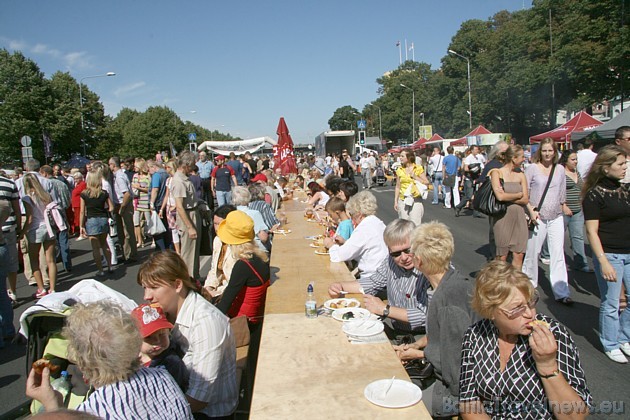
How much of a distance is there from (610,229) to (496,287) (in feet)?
7.85

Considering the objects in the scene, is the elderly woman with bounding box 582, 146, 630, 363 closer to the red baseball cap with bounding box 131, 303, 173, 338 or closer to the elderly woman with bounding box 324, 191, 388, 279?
the elderly woman with bounding box 324, 191, 388, 279

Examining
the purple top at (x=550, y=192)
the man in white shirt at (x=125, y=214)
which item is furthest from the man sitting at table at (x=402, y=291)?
the man in white shirt at (x=125, y=214)

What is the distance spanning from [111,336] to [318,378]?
3.66 ft

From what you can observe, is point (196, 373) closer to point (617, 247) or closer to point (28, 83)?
point (617, 247)

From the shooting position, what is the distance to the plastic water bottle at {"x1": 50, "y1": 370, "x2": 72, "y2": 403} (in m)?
2.52

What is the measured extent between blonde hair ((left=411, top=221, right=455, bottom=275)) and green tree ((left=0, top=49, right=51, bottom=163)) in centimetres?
4098

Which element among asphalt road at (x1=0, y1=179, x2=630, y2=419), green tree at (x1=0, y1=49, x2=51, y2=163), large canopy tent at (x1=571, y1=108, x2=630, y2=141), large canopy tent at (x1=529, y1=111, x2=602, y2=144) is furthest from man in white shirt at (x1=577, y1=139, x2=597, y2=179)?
green tree at (x1=0, y1=49, x2=51, y2=163)

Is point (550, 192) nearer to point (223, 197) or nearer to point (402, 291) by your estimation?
point (402, 291)

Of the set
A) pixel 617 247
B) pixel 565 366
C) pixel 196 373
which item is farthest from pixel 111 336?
pixel 617 247

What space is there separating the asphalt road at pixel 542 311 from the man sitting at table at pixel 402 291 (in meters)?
1.47

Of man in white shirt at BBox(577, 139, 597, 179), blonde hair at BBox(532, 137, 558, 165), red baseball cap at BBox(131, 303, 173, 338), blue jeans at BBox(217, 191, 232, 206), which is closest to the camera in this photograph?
red baseball cap at BBox(131, 303, 173, 338)

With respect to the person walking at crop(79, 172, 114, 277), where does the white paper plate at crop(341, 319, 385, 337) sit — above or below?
below

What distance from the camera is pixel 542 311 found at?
5324 mm

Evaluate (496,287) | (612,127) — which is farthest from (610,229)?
(612,127)
